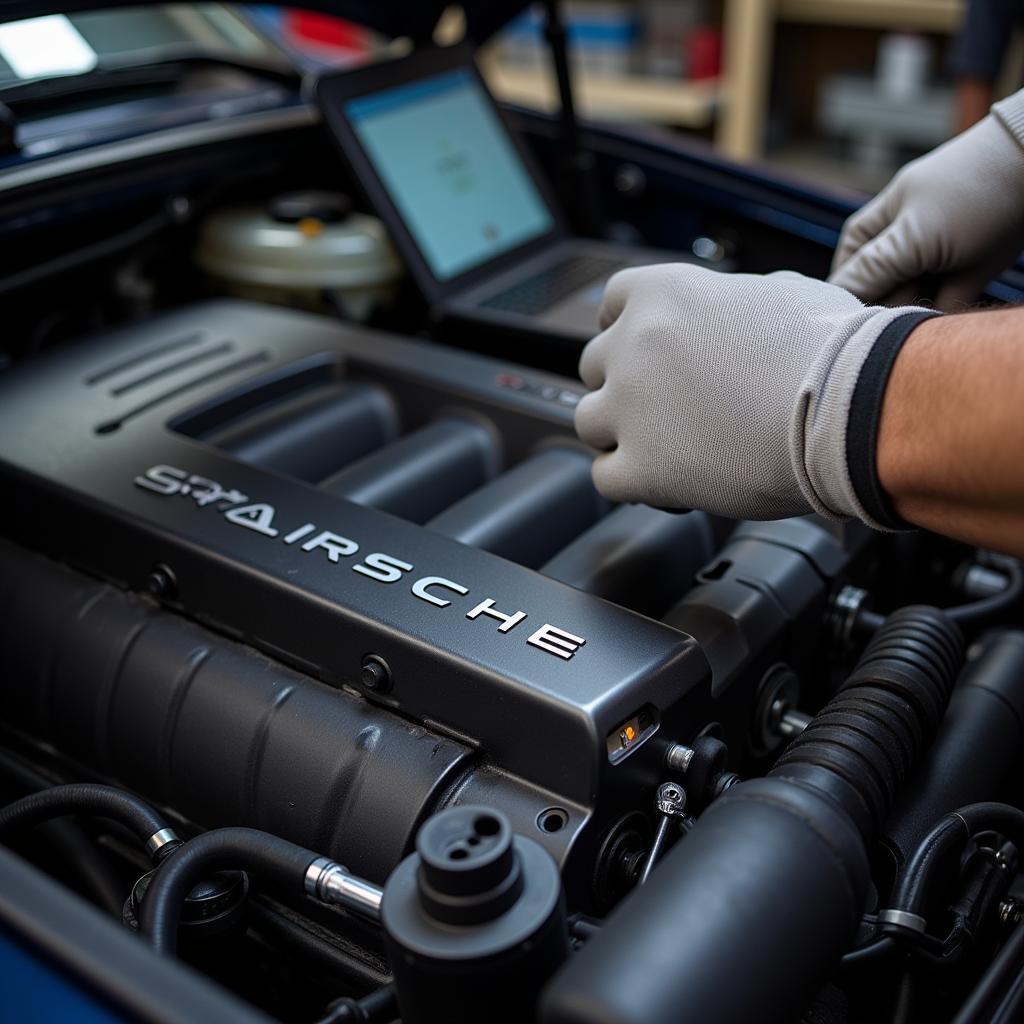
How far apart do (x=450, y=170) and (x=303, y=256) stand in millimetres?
174

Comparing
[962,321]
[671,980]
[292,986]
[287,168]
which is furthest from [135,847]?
[287,168]

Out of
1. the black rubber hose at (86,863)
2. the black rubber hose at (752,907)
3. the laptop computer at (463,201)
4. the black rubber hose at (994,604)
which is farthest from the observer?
the laptop computer at (463,201)

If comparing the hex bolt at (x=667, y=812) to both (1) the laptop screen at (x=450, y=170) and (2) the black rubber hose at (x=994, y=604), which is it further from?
(1) the laptop screen at (x=450, y=170)

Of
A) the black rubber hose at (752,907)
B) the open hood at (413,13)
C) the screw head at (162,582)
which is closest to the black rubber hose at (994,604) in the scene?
the black rubber hose at (752,907)

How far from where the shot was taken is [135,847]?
72 cm

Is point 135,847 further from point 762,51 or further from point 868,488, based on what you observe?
point 762,51

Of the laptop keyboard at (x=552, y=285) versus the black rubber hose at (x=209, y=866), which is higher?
the laptop keyboard at (x=552, y=285)

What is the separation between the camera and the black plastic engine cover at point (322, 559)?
23.3 inches

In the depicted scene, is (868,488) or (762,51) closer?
(868,488)

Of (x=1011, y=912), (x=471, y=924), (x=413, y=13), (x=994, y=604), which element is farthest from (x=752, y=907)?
(x=413, y=13)

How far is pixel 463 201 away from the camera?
1140 mm

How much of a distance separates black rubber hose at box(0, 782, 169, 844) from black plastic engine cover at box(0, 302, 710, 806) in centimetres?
12

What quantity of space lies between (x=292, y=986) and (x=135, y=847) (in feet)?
0.44

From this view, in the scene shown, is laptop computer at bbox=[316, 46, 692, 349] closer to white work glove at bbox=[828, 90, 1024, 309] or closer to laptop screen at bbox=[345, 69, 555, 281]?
laptop screen at bbox=[345, 69, 555, 281]
